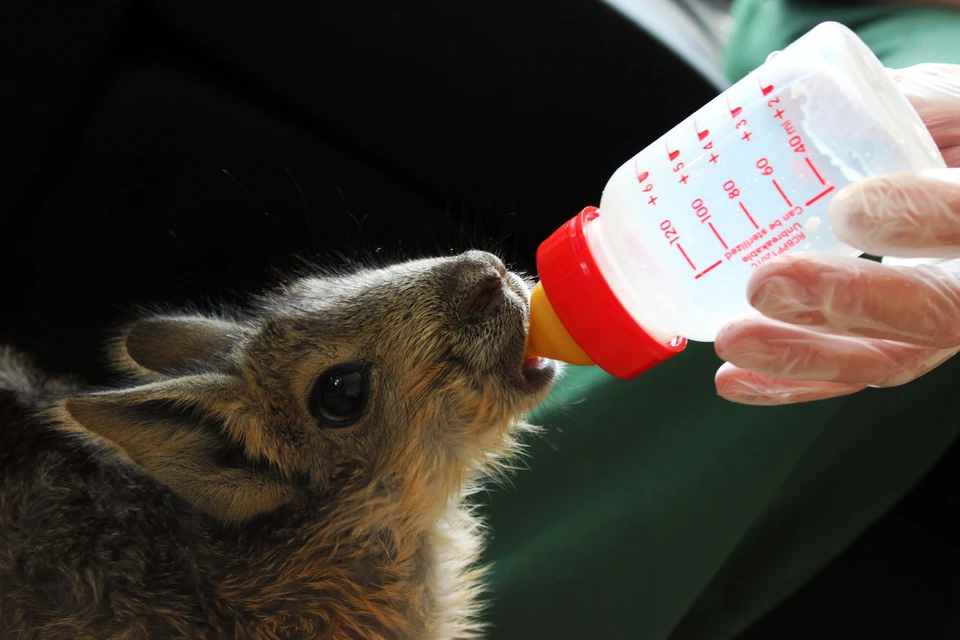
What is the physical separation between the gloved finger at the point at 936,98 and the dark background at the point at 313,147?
0.79 metres

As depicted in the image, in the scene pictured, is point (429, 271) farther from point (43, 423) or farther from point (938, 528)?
point (938, 528)

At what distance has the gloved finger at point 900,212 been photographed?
831mm

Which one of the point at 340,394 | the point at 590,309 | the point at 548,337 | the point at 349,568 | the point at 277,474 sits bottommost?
the point at 349,568

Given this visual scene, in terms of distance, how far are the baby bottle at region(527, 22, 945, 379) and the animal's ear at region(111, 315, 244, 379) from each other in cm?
69

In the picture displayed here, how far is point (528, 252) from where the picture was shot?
2.29 meters

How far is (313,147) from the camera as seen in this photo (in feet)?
7.16

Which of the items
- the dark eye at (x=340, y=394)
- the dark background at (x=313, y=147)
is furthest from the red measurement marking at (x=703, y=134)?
the dark background at (x=313, y=147)

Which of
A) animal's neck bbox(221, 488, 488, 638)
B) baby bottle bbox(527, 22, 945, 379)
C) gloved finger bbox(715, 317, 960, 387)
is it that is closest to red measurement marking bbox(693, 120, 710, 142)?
baby bottle bbox(527, 22, 945, 379)

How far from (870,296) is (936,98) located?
41 cm

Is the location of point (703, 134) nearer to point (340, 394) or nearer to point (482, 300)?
point (482, 300)

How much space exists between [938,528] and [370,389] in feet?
5.06

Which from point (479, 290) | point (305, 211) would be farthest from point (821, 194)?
point (305, 211)

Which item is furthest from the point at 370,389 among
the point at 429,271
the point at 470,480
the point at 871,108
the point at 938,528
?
the point at 938,528

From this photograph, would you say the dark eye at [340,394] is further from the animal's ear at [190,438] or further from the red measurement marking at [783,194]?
the red measurement marking at [783,194]
